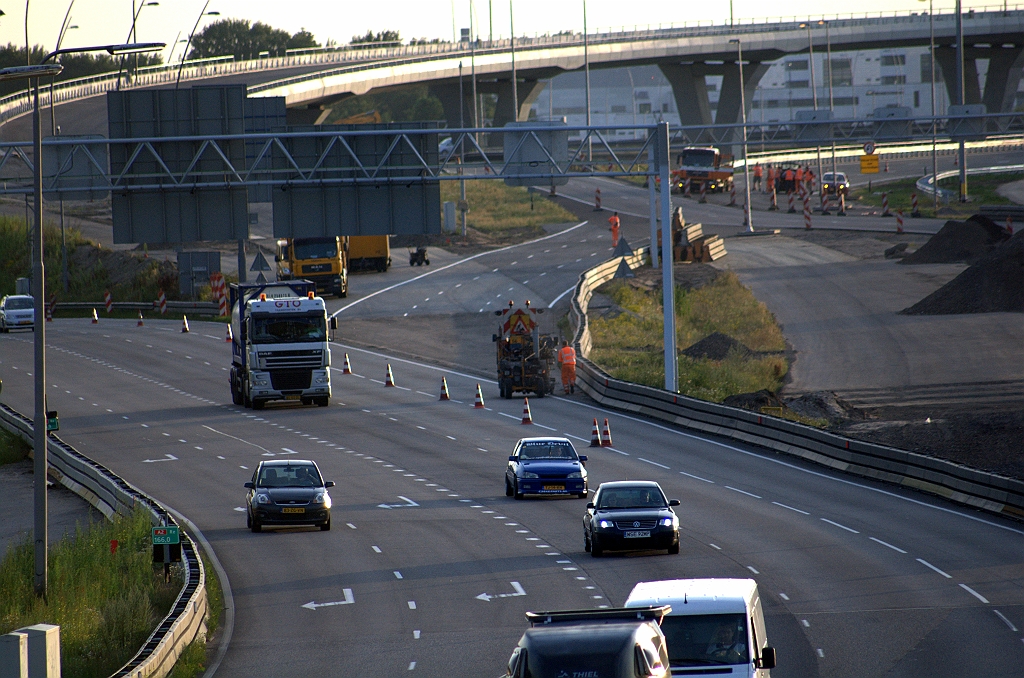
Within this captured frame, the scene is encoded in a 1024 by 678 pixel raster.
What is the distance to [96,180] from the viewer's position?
38.2m

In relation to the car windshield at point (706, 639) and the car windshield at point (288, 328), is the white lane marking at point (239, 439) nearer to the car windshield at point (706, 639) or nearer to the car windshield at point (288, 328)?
the car windshield at point (288, 328)

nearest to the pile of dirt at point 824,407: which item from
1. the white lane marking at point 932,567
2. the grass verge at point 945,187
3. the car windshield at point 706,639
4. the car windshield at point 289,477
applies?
the white lane marking at point 932,567

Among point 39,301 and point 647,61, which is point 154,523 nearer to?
point 39,301

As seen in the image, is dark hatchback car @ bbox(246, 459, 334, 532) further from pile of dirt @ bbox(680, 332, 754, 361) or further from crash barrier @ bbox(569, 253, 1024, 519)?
pile of dirt @ bbox(680, 332, 754, 361)

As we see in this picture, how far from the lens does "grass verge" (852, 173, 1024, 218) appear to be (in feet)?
290

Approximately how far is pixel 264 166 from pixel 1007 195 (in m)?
69.1

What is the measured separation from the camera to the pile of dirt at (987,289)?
51.7 meters

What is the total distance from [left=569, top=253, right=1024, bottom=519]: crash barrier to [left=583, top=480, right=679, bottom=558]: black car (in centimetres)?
749

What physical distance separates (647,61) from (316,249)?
→ 3096 inches

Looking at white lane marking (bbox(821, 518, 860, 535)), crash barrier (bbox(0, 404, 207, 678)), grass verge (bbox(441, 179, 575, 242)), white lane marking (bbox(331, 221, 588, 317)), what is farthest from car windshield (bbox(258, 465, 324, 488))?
grass verge (bbox(441, 179, 575, 242))

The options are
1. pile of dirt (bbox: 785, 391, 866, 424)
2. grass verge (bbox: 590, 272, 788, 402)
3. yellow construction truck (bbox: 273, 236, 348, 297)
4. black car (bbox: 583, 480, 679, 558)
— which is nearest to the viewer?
black car (bbox: 583, 480, 679, 558)

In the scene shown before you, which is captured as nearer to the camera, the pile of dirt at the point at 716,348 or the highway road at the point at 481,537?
the highway road at the point at 481,537

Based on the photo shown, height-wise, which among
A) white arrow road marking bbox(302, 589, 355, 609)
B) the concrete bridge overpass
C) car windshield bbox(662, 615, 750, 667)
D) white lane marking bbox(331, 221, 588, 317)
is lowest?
white arrow road marking bbox(302, 589, 355, 609)

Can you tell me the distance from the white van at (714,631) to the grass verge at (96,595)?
713 cm
